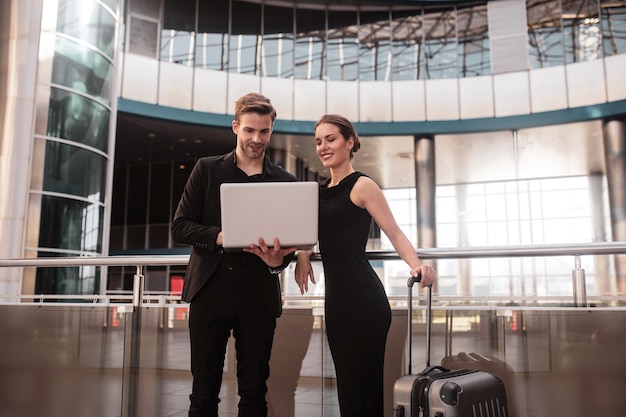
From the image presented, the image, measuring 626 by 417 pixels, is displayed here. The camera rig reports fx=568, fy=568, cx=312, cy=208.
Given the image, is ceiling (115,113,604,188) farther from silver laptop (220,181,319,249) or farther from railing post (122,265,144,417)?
silver laptop (220,181,319,249)

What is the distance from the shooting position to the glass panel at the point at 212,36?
21672 mm

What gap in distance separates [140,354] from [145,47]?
62.8ft

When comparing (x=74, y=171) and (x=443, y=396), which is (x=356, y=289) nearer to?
(x=443, y=396)

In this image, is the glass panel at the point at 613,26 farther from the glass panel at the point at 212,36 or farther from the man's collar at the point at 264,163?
the man's collar at the point at 264,163

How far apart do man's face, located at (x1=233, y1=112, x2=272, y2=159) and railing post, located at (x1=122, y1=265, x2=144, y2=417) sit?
5.97ft

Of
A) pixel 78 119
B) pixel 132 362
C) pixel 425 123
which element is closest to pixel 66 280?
pixel 78 119

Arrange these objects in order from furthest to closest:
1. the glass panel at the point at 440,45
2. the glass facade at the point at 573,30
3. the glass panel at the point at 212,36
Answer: the glass panel at the point at 440,45, the glass panel at the point at 212,36, the glass facade at the point at 573,30

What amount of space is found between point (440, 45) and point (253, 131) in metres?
21.3

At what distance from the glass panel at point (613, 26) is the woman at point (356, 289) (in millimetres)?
20163

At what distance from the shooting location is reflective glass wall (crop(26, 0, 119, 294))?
12.8 metres

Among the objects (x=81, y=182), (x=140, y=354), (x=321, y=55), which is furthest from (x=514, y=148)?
(x=140, y=354)

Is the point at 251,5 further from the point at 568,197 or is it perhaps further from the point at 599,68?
the point at 568,197

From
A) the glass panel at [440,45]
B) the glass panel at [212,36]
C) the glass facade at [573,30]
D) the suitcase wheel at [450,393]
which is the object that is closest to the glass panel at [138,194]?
the glass panel at [212,36]

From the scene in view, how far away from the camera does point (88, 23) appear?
14234 millimetres
